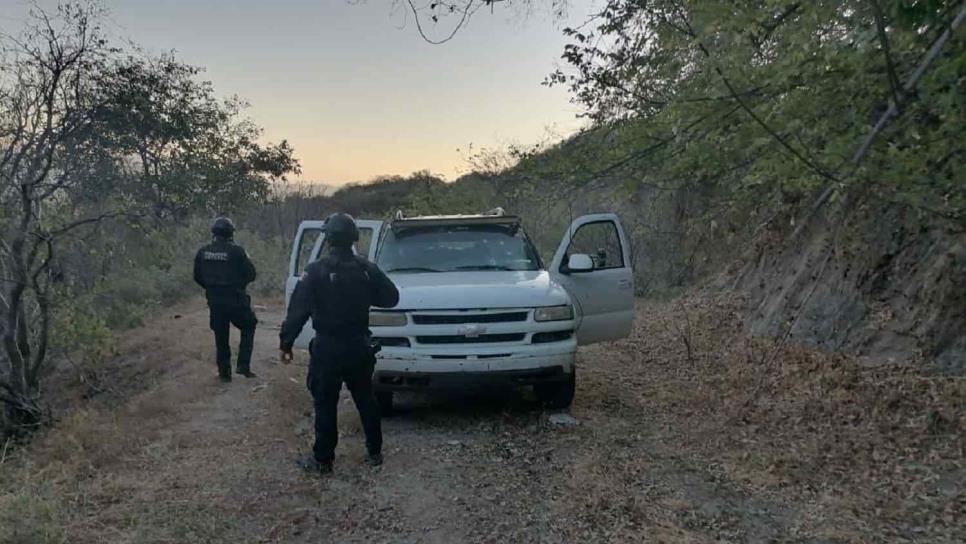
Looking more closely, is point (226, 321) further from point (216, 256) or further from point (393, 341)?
point (393, 341)

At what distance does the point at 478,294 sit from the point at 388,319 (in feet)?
2.53

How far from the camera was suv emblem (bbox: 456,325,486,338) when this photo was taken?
20.2ft

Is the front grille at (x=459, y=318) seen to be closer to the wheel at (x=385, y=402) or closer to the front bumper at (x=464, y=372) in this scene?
the front bumper at (x=464, y=372)

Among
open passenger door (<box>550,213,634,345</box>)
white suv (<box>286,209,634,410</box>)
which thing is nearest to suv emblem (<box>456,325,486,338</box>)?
white suv (<box>286,209,634,410</box>)

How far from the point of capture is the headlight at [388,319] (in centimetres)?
624

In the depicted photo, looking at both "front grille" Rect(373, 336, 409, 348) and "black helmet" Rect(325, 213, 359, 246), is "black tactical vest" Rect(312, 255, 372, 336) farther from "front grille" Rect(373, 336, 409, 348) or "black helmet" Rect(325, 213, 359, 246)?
"front grille" Rect(373, 336, 409, 348)

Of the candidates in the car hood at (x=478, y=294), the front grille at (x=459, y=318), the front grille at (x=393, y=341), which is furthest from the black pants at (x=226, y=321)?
the front grille at (x=459, y=318)

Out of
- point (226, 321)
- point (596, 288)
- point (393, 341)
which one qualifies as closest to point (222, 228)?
point (226, 321)

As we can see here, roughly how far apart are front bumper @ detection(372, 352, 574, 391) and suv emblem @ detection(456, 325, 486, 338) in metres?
0.21

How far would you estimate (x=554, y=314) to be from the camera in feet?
20.8

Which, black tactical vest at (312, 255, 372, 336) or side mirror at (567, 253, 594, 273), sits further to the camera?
side mirror at (567, 253, 594, 273)

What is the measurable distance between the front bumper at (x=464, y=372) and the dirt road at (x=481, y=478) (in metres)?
0.44

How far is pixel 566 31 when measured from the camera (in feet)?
27.1

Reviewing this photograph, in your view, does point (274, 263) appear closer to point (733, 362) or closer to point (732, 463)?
point (733, 362)
